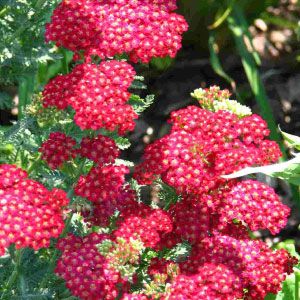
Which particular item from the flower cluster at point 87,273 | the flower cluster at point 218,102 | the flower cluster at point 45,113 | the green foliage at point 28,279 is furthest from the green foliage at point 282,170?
the green foliage at point 28,279

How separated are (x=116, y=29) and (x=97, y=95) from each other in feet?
0.99

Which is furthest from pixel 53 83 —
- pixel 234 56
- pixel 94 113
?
pixel 234 56

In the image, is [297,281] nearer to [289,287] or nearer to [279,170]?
[289,287]

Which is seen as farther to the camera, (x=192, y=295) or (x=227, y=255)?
(x=227, y=255)

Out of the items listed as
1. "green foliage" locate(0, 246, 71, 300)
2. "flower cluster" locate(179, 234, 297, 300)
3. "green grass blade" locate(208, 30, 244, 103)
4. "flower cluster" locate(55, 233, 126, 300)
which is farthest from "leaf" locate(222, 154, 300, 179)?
"green grass blade" locate(208, 30, 244, 103)

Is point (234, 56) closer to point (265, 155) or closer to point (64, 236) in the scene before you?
point (265, 155)

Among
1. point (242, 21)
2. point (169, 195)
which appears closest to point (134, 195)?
point (169, 195)

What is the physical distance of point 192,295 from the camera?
1834 millimetres

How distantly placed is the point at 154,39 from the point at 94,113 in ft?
1.30

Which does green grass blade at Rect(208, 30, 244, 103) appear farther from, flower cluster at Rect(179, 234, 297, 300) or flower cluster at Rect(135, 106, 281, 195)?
flower cluster at Rect(179, 234, 297, 300)

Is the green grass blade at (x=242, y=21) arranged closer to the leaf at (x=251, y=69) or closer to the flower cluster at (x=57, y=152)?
the leaf at (x=251, y=69)

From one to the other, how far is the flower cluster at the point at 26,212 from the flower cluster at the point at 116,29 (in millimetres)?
496

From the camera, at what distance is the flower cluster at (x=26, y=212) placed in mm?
1752

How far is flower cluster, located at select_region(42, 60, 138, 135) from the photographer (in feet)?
6.23
